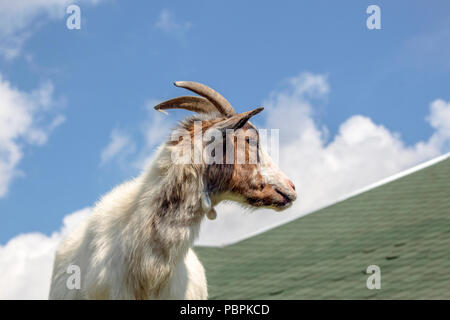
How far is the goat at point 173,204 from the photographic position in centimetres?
682

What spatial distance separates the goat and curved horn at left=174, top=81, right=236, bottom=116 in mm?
10

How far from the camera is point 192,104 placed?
7.32m

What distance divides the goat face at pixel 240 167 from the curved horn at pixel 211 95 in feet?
0.42

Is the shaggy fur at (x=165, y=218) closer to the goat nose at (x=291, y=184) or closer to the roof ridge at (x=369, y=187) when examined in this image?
the goat nose at (x=291, y=184)

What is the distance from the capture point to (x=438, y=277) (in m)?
10.5

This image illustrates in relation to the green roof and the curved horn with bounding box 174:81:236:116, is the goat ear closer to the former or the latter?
the curved horn with bounding box 174:81:236:116

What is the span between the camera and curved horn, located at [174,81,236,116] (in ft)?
23.6

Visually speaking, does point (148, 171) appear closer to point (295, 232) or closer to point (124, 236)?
point (124, 236)

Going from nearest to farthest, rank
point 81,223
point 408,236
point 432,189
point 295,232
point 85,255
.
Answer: point 85,255 → point 81,223 → point 408,236 → point 432,189 → point 295,232

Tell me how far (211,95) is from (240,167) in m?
0.86

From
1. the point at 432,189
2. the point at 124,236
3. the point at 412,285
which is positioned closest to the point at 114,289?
the point at 124,236
